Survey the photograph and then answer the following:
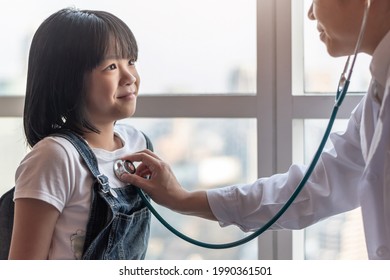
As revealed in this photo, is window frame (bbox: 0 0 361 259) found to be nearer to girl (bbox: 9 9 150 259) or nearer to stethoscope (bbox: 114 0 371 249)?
stethoscope (bbox: 114 0 371 249)

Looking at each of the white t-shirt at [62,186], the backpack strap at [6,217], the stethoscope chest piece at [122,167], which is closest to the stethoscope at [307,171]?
the stethoscope chest piece at [122,167]

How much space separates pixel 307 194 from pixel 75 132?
0.48m

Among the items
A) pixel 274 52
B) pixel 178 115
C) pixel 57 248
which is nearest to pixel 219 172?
pixel 178 115

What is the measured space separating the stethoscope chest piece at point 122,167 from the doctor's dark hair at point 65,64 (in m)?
0.08

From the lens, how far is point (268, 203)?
125 cm

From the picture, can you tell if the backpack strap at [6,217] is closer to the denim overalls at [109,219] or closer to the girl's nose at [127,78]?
the denim overalls at [109,219]

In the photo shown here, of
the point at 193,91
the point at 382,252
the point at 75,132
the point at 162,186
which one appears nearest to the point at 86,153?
the point at 75,132

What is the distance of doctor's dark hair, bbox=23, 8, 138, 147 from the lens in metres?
1.18

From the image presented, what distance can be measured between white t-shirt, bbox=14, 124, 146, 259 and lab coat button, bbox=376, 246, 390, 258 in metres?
0.53

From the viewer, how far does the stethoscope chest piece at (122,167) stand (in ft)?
3.99

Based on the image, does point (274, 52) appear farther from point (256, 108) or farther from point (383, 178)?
point (383, 178)

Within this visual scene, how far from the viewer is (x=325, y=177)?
124 cm

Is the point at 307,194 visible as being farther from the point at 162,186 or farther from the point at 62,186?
the point at 62,186

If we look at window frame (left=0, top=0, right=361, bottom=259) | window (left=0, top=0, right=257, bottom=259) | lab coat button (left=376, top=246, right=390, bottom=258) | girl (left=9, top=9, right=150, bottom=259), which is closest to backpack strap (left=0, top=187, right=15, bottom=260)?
girl (left=9, top=9, right=150, bottom=259)
